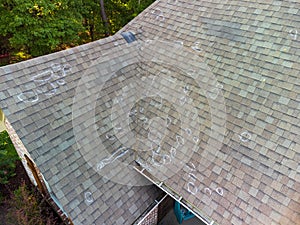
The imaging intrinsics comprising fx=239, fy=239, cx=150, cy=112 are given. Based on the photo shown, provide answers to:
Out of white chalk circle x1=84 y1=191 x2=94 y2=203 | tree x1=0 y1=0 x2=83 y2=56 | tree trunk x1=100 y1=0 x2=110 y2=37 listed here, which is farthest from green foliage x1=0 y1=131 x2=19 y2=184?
tree trunk x1=100 y1=0 x2=110 y2=37

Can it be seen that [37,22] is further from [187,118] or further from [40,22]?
[187,118]

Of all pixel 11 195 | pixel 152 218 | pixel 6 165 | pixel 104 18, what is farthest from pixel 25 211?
pixel 104 18

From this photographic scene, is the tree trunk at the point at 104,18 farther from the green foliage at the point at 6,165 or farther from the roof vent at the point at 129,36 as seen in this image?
the green foliage at the point at 6,165

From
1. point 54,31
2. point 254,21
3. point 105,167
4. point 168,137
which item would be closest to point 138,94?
point 168,137

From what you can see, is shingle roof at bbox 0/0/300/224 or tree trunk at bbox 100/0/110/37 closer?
shingle roof at bbox 0/0/300/224

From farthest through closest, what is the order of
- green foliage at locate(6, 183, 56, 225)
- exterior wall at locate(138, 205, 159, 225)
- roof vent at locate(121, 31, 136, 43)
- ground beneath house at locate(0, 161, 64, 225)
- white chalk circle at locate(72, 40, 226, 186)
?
roof vent at locate(121, 31, 136, 43), ground beneath house at locate(0, 161, 64, 225), green foliage at locate(6, 183, 56, 225), exterior wall at locate(138, 205, 159, 225), white chalk circle at locate(72, 40, 226, 186)

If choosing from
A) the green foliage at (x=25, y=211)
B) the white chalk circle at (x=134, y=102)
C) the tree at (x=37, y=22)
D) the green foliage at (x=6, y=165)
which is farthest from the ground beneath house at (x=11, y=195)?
the tree at (x=37, y=22)

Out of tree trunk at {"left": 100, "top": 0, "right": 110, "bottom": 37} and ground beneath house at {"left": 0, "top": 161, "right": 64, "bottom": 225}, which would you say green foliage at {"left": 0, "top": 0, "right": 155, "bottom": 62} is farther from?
ground beneath house at {"left": 0, "top": 161, "right": 64, "bottom": 225}

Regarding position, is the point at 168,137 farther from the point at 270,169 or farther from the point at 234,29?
the point at 234,29
